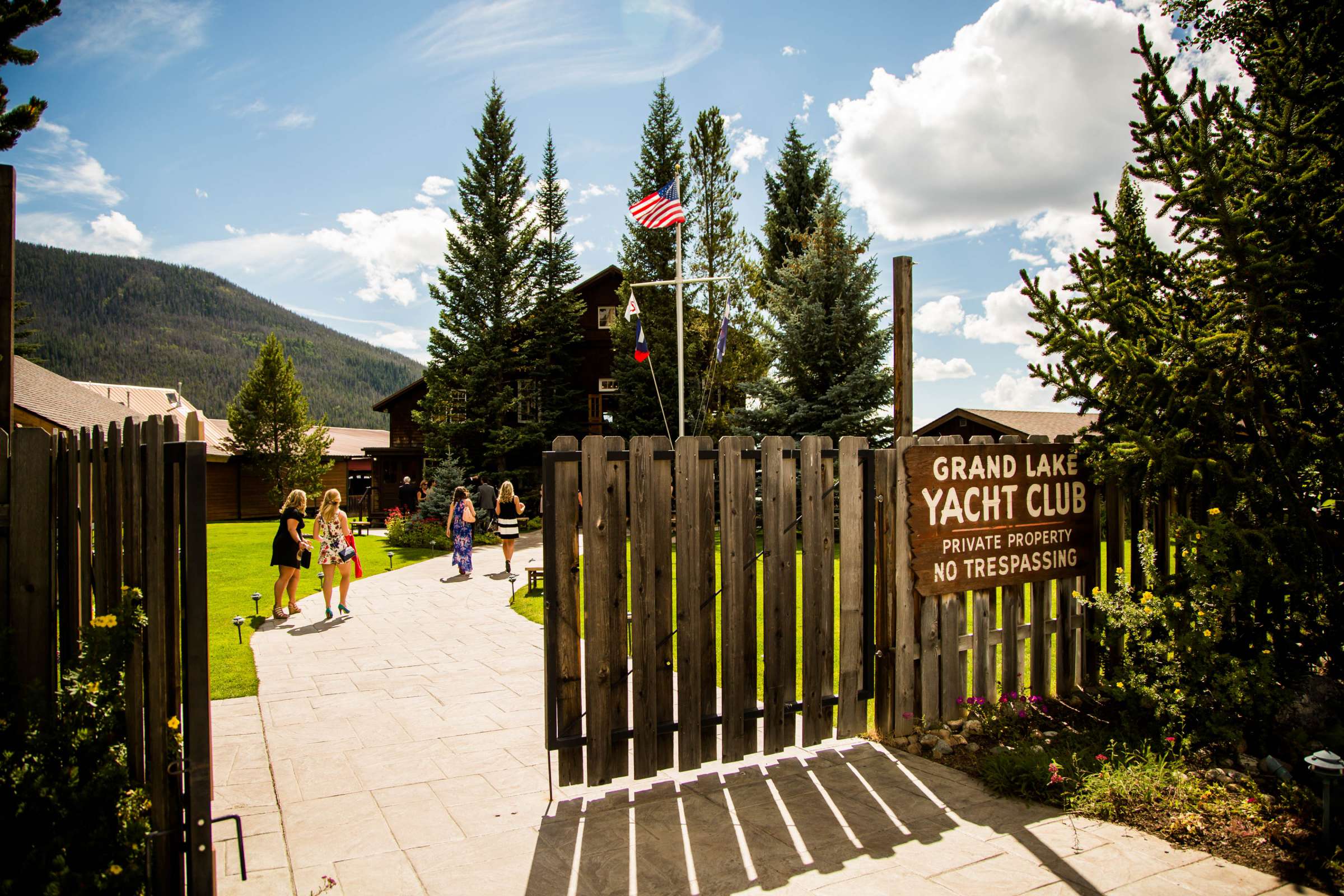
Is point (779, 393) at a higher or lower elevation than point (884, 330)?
lower

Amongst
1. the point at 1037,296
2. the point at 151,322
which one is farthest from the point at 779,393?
the point at 151,322

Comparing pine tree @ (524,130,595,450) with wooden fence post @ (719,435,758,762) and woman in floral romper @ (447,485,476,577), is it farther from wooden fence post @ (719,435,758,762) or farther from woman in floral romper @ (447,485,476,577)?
wooden fence post @ (719,435,758,762)

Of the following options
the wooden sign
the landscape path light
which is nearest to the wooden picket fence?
the wooden sign

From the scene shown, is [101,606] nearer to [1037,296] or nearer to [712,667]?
[712,667]

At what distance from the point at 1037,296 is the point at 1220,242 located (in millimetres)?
1113

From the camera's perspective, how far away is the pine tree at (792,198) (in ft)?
93.1

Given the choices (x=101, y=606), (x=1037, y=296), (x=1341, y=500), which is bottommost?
(x=101, y=606)

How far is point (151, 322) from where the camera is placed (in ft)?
534

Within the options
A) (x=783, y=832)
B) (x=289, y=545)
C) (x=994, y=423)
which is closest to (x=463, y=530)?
(x=289, y=545)

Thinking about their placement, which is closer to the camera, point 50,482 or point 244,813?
point 50,482

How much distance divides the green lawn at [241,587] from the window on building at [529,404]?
24.6 ft

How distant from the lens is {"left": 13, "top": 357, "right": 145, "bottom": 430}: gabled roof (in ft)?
90.3

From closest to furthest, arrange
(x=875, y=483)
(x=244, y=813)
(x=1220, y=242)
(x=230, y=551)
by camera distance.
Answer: (x=244, y=813) < (x=1220, y=242) < (x=875, y=483) < (x=230, y=551)

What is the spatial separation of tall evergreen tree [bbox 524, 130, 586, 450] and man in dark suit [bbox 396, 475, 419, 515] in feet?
19.4
